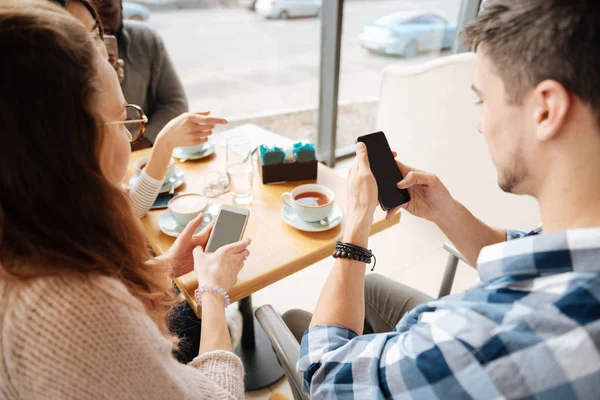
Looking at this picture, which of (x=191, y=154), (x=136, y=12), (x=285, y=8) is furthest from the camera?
(x=285, y=8)

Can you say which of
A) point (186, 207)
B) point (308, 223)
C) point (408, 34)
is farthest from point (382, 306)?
→ point (408, 34)

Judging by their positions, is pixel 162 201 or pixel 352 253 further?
pixel 162 201

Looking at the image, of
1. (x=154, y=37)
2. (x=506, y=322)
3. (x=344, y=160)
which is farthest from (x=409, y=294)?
(x=344, y=160)

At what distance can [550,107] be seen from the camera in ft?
1.88

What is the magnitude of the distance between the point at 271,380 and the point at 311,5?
95.2 inches

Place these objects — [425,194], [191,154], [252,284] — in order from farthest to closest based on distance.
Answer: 1. [191,154]
2. [425,194]
3. [252,284]

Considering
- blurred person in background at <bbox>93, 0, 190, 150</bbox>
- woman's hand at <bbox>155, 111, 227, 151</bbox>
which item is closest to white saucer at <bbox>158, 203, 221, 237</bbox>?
woman's hand at <bbox>155, 111, 227, 151</bbox>

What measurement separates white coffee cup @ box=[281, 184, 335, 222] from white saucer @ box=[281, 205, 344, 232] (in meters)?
0.01

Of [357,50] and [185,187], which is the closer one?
[185,187]

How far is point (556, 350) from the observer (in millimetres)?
488

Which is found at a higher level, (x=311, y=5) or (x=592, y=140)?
(x=592, y=140)

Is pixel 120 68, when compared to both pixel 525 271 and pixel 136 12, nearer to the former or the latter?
pixel 136 12

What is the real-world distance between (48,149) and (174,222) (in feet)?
2.05

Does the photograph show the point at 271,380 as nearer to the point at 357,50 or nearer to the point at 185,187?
the point at 185,187
